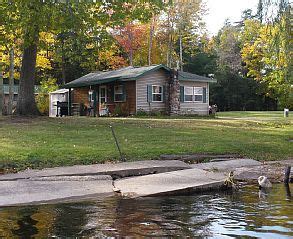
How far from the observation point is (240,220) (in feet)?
20.1

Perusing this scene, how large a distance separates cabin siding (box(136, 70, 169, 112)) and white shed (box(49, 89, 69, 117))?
11.0 metres

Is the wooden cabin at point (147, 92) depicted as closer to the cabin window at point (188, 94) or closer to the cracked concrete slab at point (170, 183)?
the cabin window at point (188, 94)

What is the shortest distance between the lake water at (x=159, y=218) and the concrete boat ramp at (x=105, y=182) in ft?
1.12

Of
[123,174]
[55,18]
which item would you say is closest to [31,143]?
[123,174]

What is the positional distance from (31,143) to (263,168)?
Answer: 264 inches

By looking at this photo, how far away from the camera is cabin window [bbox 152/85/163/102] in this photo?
30.6 metres

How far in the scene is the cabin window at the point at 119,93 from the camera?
101ft

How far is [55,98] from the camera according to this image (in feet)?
134

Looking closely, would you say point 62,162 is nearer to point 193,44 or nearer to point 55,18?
point 55,18

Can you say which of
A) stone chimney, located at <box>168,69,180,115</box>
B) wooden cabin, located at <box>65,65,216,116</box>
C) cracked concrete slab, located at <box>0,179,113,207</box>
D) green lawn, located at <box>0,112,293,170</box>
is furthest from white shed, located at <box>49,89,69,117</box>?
cracked concrete slab, located at <box>0,179,113,207</box>

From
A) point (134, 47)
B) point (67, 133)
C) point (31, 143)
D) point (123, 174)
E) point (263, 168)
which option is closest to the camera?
point (123, 174)

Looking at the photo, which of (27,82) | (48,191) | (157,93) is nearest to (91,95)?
(157,93)

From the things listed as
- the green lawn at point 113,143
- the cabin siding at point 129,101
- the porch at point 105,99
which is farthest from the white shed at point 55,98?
the green lawn at point 113,143

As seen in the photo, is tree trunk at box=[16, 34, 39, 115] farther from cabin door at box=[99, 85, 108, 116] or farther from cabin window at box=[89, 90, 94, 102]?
cabin window at box=[89, 90, 94, 102]
